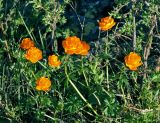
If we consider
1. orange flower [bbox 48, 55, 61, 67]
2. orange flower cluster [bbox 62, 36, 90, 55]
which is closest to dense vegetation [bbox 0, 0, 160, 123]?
orange flower [bbox 48, 55, 61, 67]

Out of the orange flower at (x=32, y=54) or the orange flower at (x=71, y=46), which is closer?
the orange flower at (x=71, y=46)

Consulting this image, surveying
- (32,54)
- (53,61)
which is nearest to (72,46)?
(53,61)

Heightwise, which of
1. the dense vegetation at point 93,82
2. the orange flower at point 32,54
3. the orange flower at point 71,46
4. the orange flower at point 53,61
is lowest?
the dense vegetation at point 93,82

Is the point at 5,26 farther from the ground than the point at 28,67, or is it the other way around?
the point at 5,26

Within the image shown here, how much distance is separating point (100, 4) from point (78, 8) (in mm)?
220

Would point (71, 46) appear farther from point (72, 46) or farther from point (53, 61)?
point (53, 61)

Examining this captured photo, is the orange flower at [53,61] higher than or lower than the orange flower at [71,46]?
lower

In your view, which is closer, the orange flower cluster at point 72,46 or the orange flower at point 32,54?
the orange flower cluster at point 72,46

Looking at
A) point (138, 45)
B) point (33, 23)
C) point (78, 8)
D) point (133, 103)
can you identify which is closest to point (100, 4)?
point (78, 8)

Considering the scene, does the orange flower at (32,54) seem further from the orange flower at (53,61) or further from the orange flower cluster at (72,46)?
the orange flower cluster at (72,46)

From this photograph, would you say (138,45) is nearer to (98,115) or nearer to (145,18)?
(145,18)

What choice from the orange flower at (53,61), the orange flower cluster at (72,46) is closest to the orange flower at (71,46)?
the orange flower cluster at (72,46)

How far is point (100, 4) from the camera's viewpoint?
393cm

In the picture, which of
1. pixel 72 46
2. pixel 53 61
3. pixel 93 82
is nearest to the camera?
pixel 72 46
